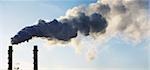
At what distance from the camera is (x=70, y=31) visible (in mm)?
13336

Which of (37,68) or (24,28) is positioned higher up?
(24,28)

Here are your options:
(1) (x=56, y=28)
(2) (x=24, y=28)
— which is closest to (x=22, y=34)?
(2) (x=24, y=28)

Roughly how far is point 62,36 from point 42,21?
1037 millimetres

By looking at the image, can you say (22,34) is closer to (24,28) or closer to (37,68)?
(24,28)

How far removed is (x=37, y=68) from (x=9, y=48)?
57.8 inches

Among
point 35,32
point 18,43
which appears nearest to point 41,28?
point 35,32

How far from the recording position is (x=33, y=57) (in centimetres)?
1355

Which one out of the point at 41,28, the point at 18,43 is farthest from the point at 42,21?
the point at 18,43

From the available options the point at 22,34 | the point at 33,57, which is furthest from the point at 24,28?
the point at 33,57

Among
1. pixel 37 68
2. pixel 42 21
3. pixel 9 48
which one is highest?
pixel 42 21

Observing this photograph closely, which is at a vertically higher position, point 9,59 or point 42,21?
point 42,21

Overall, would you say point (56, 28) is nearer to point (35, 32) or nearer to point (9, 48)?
point (35, 32)

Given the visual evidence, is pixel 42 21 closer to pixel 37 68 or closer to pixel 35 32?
pixel 35 32

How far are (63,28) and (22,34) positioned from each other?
1745 millimetres
